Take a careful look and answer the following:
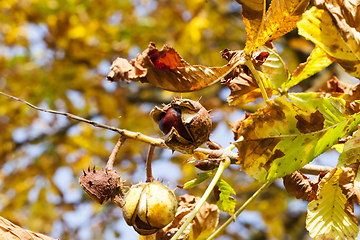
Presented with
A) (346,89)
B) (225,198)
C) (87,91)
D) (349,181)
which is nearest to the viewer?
(349,181)

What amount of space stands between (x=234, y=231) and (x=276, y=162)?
12.4 feet

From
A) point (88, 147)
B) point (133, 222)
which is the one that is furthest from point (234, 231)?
point (133, 222)

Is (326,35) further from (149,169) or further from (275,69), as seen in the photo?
(149,169)

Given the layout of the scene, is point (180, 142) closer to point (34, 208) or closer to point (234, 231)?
point (34, 208)

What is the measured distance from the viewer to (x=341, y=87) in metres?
1.30

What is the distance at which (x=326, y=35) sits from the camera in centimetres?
77

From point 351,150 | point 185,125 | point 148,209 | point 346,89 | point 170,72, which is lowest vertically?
point 148,209

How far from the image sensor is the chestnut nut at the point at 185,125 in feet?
3.14

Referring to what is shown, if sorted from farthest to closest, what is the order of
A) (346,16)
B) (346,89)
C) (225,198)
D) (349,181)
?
(346,89) < (225,198) < (349,181) < (346,16)

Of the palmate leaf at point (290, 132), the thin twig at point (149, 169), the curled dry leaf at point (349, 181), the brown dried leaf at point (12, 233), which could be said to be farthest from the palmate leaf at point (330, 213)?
the brown dried leaf at point (12, 233)

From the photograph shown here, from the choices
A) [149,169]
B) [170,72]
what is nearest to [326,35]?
[170,72]

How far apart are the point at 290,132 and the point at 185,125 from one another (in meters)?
0.30

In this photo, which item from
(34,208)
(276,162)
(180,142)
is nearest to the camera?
(276,162)

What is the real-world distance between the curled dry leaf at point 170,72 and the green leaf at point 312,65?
0.82 feet
